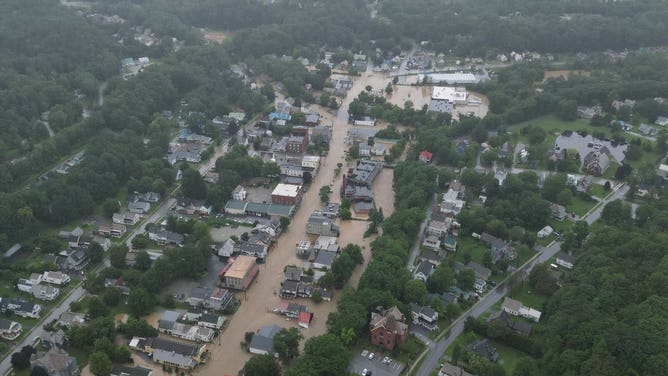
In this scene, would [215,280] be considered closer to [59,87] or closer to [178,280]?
[178,280]

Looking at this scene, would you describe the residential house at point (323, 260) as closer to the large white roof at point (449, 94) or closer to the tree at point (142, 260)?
the tree at point (142, 260)

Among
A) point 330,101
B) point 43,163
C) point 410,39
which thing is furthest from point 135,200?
point 410,39

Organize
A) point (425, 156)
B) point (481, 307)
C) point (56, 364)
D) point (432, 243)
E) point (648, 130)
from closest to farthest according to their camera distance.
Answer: point (56, 364) < point (481, 307) < point (432, 243) < point (425, 156) < point (648, 130)

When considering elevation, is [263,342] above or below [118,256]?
below

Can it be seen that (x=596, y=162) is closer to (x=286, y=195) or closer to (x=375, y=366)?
(x=286, y=195)

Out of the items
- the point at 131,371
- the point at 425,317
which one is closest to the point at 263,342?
the point at 131,371

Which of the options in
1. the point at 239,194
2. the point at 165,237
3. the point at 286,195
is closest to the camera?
the point at 165,237
